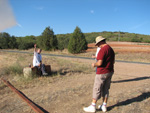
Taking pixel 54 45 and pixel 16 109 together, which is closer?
pixel 16 109

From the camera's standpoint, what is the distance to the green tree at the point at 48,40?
33812 mm

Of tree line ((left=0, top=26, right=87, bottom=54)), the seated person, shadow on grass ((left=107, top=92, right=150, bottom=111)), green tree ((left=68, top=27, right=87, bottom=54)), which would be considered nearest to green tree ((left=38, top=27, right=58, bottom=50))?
tree line ((left=0, top=26, right=87, bottom=54))

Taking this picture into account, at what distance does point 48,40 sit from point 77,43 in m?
8.32

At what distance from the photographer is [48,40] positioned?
34.0 metres

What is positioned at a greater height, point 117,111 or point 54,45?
point 54,45

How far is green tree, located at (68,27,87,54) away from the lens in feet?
97.6

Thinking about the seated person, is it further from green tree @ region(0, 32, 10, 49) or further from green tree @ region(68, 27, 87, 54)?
green tree @ region(0, 32, 10, 49)

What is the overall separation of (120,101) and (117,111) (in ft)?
2.42

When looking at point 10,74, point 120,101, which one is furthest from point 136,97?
point 10,74

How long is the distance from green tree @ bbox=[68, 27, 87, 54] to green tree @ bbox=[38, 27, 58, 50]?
5.92 metres

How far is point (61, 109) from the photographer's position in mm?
3680

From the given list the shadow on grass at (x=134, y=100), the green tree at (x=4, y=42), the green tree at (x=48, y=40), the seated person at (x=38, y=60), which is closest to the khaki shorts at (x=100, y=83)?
the shadow on grass at (x=134, y=100)

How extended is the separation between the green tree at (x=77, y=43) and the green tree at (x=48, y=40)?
592 cm

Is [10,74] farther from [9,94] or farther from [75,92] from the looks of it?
[75,92]
